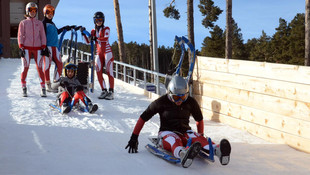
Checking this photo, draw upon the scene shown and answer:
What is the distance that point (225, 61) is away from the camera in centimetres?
798

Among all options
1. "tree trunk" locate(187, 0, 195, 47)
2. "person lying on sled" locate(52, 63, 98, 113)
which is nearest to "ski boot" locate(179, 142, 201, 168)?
"person lying on sled" locate(52, 63, 98, 113)

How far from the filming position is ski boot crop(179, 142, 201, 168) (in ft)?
14.0

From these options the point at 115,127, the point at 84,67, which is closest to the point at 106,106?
the point at 84,67

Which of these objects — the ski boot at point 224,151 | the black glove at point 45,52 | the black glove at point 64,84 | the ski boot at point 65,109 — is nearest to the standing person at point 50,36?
the black glove at point 45,52

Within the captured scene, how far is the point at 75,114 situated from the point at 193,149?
163 inches

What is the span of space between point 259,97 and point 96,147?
130 inches

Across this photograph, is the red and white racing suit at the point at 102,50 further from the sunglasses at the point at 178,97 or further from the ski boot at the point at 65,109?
the sunglasses at the point at 178,97

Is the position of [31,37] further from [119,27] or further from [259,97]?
[119,27]

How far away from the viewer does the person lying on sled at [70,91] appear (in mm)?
7883

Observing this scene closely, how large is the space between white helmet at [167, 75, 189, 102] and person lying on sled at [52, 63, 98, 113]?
10.9 feet

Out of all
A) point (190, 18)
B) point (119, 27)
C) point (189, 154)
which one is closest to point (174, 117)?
point (189, 154)

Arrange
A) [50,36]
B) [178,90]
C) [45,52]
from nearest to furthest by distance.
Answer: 1. [178,90]
2. [45,52]
3. [50,36]

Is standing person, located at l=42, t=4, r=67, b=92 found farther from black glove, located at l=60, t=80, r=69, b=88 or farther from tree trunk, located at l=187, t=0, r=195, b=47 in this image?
tree trunk, located at l=187, t=0, r=195, b=47

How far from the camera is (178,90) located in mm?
4906
